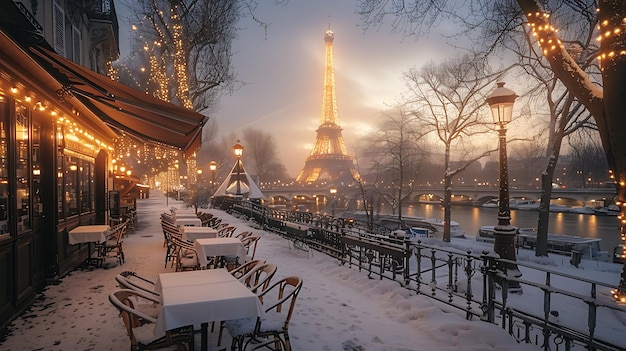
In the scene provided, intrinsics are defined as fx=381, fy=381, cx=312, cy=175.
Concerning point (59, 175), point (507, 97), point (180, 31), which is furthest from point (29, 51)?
point (180, 31)

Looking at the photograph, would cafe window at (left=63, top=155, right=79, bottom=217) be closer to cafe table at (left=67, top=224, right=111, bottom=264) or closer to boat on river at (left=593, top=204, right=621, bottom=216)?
cafe table at (left=67, top=224, right=111, bottom=264)

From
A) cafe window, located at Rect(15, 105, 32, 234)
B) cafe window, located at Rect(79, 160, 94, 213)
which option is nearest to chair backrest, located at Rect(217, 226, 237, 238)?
cafe window, located at Rect(79, 160, 94, 213)

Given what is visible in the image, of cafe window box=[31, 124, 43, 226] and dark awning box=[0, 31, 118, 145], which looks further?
cafe window box=[31, 124, 43, 226]

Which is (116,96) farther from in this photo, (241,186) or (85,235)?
(241,186)

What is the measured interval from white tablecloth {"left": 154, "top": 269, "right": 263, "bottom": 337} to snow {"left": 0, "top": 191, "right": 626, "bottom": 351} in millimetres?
1016

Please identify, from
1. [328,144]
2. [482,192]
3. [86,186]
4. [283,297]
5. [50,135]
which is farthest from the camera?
[328,144]

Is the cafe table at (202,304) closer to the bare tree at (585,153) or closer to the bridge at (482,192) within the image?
the bare tree at (585,153)

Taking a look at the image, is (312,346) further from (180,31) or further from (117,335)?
(180,31)

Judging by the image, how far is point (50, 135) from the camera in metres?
7.41

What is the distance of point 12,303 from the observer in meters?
5.18

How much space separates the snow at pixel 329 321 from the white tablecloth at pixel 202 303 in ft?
3.33

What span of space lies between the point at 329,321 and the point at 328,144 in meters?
85.6

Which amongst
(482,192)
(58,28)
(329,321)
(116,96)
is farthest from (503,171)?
(482,192)

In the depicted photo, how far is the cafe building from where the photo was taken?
4910mm
